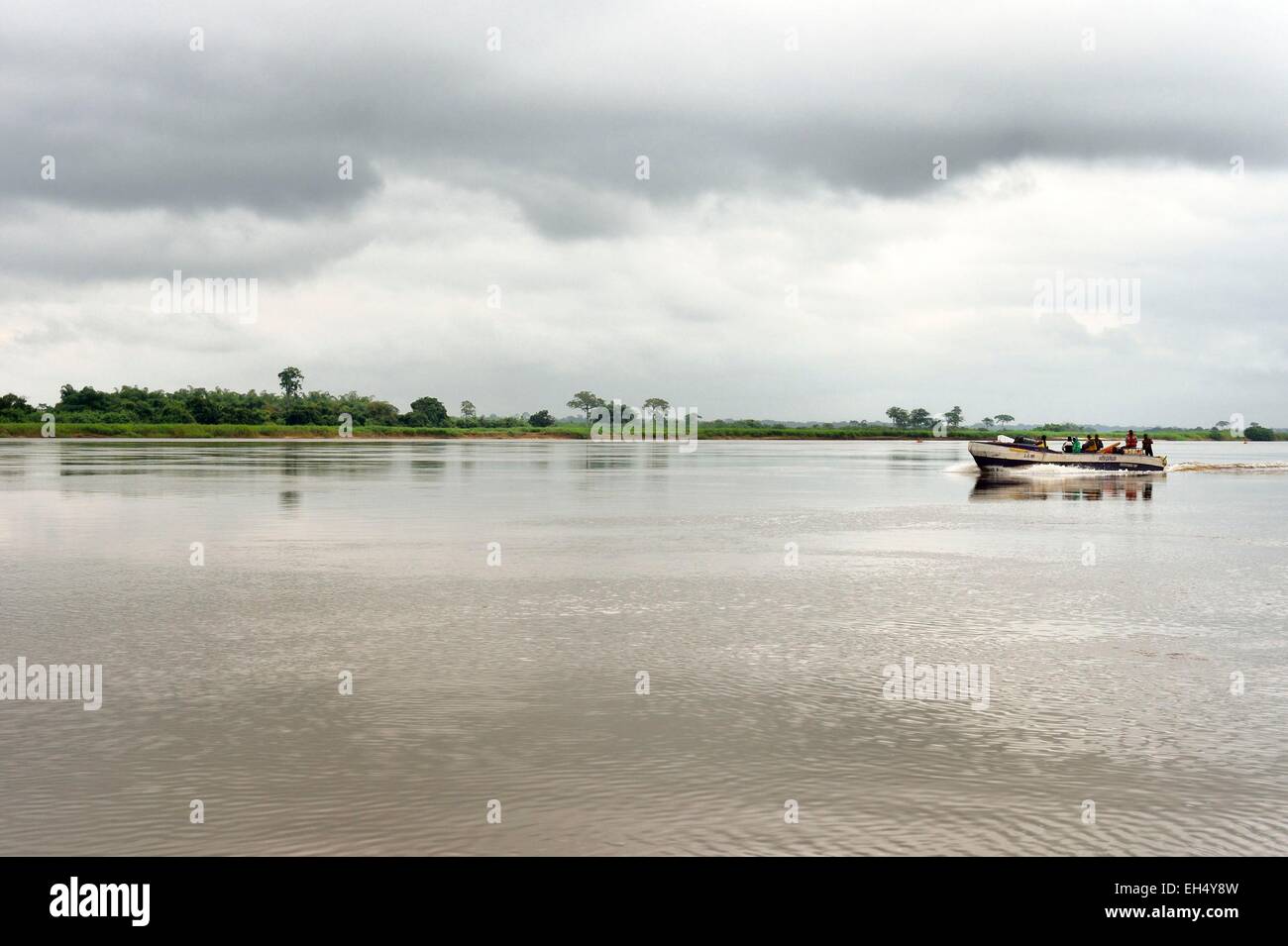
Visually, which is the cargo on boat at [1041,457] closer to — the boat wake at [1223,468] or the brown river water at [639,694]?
the boat wake at [1223,468]

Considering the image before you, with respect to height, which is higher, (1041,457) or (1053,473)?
(1041,457)

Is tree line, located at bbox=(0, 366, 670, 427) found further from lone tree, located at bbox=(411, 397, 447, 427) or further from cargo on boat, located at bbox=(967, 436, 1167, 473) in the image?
cargo on boat, located at bbox=(967, 436, 1167, 473)

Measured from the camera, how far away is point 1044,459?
63.0 m

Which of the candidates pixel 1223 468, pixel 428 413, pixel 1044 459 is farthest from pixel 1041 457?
pixel 428 413

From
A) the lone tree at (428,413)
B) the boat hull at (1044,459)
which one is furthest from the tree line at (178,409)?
the boat hull at (1044,459)

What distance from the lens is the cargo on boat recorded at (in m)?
63.1

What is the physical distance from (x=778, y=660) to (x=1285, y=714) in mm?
5557

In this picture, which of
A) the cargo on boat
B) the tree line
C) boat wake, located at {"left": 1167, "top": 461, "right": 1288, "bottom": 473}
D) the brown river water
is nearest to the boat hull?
the cargo on boat

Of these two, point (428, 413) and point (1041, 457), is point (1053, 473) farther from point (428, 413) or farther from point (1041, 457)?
point (428, 413)

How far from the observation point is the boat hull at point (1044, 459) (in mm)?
63031

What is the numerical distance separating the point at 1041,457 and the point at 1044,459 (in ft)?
0.65
